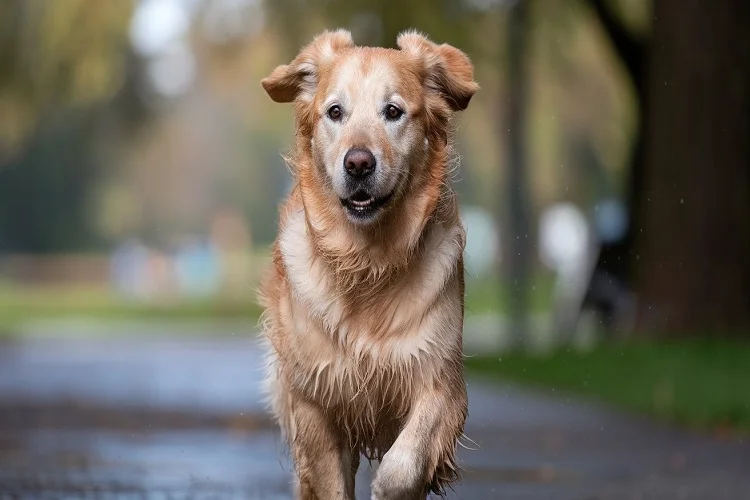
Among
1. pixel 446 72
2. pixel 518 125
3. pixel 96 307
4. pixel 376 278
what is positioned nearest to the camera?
pixel 376 278

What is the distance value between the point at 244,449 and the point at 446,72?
5269mm

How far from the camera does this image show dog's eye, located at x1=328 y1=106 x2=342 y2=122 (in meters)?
6.51

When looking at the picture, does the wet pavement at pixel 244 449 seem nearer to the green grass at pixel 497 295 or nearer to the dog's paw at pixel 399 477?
the dog's paw at pixel 399 477

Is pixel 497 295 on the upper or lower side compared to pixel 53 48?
lower

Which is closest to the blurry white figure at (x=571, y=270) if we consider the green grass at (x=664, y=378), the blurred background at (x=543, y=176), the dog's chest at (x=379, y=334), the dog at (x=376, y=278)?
the blurred background at (x=543, y=176)

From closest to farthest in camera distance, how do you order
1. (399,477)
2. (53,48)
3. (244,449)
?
1. (399,477)
2. (244,449)
3. (53,48)

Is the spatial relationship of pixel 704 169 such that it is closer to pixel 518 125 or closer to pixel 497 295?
pixel 518 125

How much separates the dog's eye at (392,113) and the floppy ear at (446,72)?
0.36m

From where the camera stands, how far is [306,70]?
698cm

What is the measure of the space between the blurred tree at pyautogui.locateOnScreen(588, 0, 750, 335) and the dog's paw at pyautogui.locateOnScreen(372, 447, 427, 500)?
11.7 metres

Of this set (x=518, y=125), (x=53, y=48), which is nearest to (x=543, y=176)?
(x=53, y=48)

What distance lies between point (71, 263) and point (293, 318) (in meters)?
55.2

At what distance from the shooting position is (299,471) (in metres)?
6.75

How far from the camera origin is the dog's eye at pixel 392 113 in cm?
646
